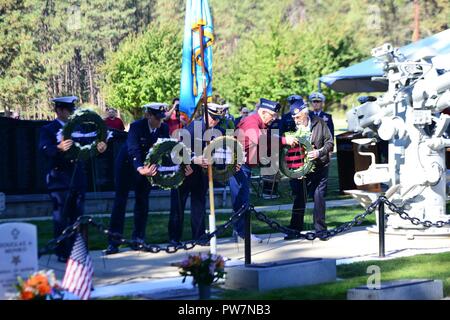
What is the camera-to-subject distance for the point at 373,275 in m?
11.4

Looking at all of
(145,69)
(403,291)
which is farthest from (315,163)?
(145,69)

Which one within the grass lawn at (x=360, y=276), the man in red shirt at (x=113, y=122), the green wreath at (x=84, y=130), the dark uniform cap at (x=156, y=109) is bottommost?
the grass lawn at (x=360, y=276)

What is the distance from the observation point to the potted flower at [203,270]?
988cm

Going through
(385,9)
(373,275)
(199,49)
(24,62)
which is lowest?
(373,275)

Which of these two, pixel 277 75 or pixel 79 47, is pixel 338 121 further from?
pixel 79 47

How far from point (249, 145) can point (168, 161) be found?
1.55 meters

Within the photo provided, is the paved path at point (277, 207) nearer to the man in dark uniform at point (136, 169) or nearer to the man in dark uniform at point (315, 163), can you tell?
the man in dark uniform at point (315, 163)

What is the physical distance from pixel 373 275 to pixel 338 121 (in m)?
65.4

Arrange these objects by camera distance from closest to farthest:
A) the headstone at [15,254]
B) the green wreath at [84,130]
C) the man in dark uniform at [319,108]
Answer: the headstone at [15,254], the green wreath at [84,130], the man in dark uniform at [319,108]

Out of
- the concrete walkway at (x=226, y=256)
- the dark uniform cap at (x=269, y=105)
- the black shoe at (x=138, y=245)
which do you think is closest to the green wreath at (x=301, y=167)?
the dark uniform cap at (x=269, y=105)

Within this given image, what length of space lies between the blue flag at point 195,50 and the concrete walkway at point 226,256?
2034 millimetres

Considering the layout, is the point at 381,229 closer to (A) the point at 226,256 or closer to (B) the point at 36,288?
(A) the point at 226,256

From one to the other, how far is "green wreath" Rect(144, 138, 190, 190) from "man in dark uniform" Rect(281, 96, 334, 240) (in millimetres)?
2170

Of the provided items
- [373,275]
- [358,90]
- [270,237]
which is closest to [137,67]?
[358,90]
